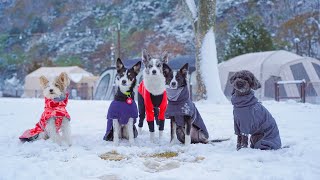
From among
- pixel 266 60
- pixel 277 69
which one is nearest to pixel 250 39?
pixel 266 60

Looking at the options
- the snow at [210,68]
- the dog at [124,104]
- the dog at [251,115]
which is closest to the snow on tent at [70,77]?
the snow at [210,68]

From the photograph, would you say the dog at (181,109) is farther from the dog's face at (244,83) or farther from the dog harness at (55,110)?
the dog harness at (55,110)

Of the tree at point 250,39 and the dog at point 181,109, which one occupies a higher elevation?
the tree at point 250,39

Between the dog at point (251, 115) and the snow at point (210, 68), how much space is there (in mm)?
9095

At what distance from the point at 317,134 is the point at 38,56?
191 ft

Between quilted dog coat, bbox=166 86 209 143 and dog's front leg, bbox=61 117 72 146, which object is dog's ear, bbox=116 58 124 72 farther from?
Result: dog's front leg, bbox=61 117 72 146

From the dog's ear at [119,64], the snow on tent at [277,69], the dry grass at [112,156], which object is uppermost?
the snow on tent at [277,69]

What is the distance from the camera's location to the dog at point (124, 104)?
5.32 metres

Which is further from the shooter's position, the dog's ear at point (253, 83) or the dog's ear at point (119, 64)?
the dog's ear at point (119, 64)

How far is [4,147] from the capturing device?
509cm

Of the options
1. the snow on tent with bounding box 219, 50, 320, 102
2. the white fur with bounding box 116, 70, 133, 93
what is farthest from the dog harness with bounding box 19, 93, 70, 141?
the snow on tent with bounding box 219, 50, 320, 102

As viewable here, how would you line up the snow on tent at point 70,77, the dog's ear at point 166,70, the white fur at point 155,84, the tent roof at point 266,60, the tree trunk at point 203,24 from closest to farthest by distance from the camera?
the dog's ear at point 166,70 → the white fur at point 155,84 → the tree trunk at point 203,24 → the tent roof at point 266,60 → the snow on tent at point 70,77

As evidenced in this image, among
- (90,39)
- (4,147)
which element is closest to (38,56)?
(90,39)

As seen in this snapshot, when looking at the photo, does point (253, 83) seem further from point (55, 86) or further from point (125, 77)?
point (55, 86)
